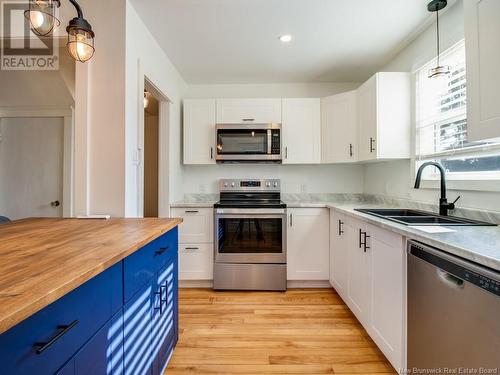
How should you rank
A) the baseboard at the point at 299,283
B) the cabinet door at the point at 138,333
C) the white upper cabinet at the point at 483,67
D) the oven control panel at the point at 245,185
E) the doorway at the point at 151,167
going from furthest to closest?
1. the doorway at the point at 151,167
2. the oven control panel at the point at 245,185
3. the baseboard at the point at 299,283
4. the white upper cabinet at the point at 483,67
5. the cabinet door at the point at 138,333

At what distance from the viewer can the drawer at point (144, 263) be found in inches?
40.5

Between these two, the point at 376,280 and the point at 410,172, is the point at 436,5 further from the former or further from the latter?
the point at 376,280

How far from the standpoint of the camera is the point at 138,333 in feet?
3.59

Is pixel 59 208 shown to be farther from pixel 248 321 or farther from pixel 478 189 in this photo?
pixel 478 189

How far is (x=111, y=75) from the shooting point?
1.75m

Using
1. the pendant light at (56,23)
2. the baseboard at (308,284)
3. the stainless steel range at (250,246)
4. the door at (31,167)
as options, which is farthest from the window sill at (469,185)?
the door at (31,167)

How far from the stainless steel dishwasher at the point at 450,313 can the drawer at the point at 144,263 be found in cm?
132

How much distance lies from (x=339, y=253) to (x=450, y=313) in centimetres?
140

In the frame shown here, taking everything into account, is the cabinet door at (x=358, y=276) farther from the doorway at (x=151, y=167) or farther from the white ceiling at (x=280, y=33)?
the doorway at (x=151, y=167)

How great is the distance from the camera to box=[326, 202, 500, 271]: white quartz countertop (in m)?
0.89

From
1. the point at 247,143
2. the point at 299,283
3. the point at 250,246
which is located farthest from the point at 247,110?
the point at 299,283

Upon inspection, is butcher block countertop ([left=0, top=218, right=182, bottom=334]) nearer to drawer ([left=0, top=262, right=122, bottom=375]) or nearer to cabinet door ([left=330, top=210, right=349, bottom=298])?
drawer ([left=0, top=262, right=122, bottom=375])

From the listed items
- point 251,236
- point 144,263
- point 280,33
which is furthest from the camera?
point 251,236

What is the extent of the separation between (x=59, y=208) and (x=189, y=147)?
161 centimetres
